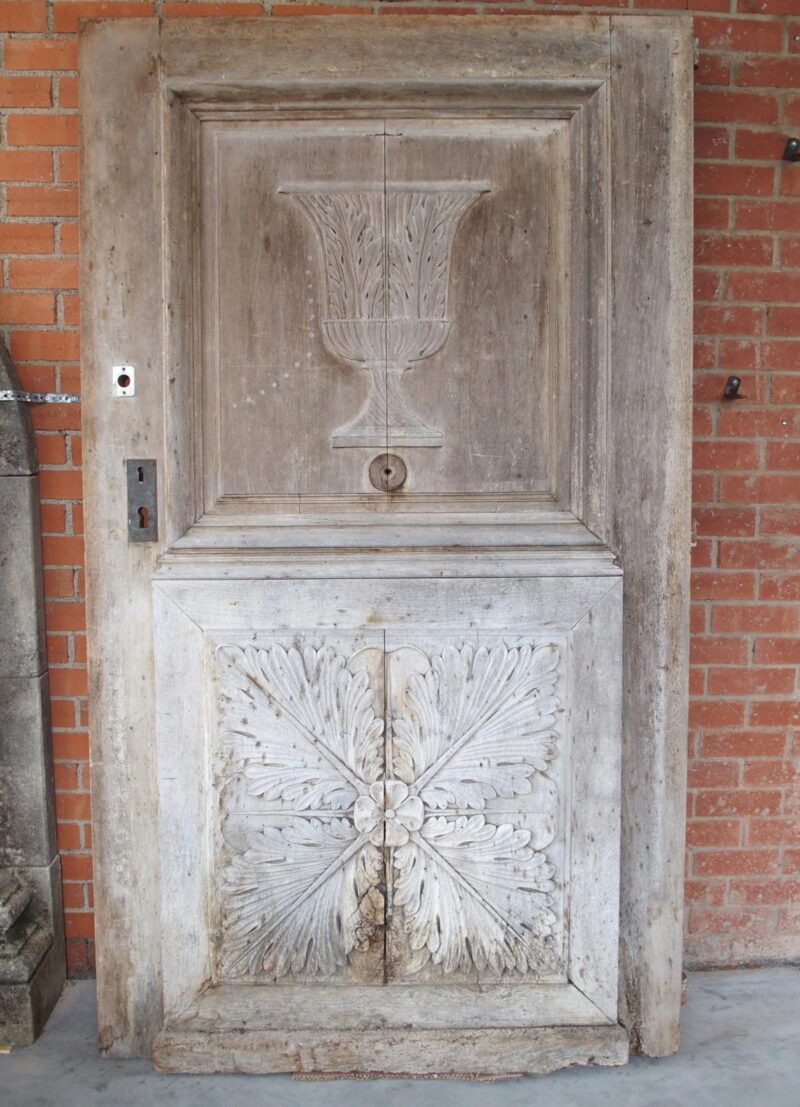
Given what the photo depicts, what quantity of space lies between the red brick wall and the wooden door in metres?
0.28

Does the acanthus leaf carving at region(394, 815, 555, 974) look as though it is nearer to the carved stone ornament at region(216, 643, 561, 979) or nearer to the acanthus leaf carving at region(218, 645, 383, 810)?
the carved stone ornament at region(216, 643, 561, 979)

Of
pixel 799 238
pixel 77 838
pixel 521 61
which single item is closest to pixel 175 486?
pixel 77 838

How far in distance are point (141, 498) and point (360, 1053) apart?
56.4 inches

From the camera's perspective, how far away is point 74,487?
2287mm

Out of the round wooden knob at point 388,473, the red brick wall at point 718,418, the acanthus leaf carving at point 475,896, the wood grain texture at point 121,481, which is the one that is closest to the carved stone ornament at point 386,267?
the round wooden knob at point 388,473

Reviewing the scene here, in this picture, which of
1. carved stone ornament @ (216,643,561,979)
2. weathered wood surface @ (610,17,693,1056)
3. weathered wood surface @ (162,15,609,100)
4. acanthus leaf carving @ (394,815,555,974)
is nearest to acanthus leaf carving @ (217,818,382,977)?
carved stone ornament @ (216,643,561,979)

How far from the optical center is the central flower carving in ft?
7.00

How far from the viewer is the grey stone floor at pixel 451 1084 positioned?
6.56 ft

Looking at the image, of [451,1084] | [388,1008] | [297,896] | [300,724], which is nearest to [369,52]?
[300,724]

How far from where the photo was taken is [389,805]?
2137 millimetres

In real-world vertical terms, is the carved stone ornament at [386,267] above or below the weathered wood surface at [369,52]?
below

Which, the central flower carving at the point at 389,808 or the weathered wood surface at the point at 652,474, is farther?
the central flower carving at the point at 389,808

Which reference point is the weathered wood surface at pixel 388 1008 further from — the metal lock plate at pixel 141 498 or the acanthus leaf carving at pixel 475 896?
the metal lock plate at pixel 141 498

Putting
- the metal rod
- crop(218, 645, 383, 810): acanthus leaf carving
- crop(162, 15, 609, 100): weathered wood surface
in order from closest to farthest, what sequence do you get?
crop(162, 15, 609, 100): weathered wood surface, crop(218, 645, 383, 810): acanthus leaf carving, the metal rod
